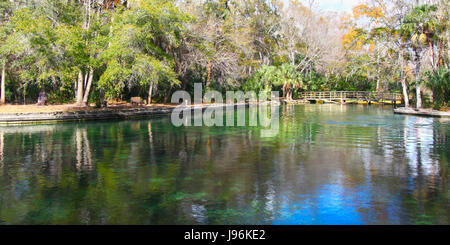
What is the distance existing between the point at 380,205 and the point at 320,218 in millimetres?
1536

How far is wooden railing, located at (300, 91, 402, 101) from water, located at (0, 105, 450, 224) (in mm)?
41801

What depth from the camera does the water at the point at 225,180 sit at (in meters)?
7.18

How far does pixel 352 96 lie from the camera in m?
62.5

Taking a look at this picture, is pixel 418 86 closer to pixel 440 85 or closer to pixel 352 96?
pixel 440 85

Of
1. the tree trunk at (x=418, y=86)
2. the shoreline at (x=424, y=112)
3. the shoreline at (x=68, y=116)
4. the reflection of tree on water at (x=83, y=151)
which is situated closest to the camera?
the reflection of tree on water at (x=83, y=151)

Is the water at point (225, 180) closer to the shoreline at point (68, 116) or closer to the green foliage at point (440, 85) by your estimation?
the shoreline at point (68, 116)

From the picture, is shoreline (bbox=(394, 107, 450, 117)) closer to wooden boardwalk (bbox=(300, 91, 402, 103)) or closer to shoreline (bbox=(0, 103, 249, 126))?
wooden boardwalk (bbox=(300, 91, 402, 103))

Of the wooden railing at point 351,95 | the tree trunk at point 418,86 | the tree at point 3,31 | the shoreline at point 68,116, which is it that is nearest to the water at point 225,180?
the shoreline at point 68,116

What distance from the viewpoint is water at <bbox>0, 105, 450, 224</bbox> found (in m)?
7.18

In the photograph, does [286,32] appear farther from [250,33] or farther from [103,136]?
[103,136]

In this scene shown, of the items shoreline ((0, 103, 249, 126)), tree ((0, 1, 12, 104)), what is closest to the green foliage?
shoreline ((0, 103, 249, 126))

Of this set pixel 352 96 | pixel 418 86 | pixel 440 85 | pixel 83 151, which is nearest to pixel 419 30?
pixel 418 86

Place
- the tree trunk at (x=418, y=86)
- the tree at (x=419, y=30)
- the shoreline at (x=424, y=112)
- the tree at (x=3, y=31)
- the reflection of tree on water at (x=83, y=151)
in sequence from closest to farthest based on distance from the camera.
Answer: the reflection of tree on water at (x=83, y=151)
the shoreline at (x=424, y=112)
the tree at (x=3, y=31)
the tree at (x=419, y=30)
the tree trunk at (x=418, y=86)

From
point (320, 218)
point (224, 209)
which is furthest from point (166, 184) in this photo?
point (320, 218)
